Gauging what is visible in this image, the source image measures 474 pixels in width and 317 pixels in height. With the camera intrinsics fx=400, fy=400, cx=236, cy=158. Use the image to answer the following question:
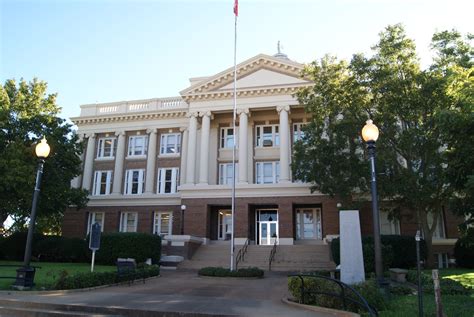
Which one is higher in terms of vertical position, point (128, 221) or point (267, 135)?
point (267, 135)

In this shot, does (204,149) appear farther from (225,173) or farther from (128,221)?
(128,221)

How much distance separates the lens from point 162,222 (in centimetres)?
3647

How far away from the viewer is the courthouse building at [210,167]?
31.2m

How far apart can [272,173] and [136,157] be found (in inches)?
544

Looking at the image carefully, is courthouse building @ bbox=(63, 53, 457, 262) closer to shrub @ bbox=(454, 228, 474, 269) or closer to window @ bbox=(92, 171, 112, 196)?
window @ bbox=(92, 171, 112, 196)

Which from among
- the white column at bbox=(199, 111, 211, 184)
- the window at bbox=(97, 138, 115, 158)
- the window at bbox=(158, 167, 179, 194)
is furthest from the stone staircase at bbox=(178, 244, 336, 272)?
the window at bbox=(97, 138, 115, 158)

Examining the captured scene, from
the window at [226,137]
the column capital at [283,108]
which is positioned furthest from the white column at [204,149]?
the column capital at [283,108]

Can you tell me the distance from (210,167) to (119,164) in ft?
32.2

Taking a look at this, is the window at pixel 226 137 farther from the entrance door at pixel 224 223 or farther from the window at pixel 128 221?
the window at pixel 128 221

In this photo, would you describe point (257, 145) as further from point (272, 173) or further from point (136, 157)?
point (136, 157)

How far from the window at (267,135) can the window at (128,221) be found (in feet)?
43.7

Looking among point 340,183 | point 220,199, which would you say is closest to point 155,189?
point 220,199

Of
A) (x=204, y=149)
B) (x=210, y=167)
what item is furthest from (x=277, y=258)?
(x=210, y=167)

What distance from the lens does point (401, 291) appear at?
12828 mm
